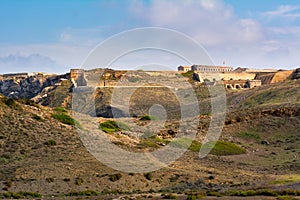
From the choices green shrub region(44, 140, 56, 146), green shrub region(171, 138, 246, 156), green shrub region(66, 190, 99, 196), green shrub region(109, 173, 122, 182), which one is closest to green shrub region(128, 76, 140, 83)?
green shrub region(171, 138, 246, 156)

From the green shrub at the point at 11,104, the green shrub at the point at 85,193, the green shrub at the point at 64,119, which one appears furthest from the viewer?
the green shrub at the point at 64,119

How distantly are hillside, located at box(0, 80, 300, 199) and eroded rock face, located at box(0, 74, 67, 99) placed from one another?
7566 centimetres

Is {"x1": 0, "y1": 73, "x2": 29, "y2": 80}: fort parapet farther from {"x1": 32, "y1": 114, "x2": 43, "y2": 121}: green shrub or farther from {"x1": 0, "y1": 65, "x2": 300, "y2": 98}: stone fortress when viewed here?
{"x1": 32, "y1": 114, "x2": 43, "y2": 121}: green shrub

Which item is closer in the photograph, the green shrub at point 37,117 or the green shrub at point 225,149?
the green shrub at point 37,117

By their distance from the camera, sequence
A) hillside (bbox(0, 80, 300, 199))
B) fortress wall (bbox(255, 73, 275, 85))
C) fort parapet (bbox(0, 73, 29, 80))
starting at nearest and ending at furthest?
hillside (bbox(0, 80, 300, 199)) < fortress wall (bbox(255, 73, 275, 85)) < fort parapet (bbox(0, 73, 29, 80))

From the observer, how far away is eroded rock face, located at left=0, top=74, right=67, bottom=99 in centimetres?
13150

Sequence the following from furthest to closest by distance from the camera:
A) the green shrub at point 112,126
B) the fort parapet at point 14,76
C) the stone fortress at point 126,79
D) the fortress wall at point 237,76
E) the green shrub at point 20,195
→ the fort parapet at point 14,76 → the fortress wall at point 237,76 → the stone fortress at point 126,79 → the green shrub at point 112,126 → the green shrub at point 20,195

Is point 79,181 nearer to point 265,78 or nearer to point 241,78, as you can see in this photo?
point 265,78

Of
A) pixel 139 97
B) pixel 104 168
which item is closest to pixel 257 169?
pixel 104 168

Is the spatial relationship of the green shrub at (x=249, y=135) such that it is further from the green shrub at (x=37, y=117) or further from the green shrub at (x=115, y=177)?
the green shrub at (x=115, y=177)

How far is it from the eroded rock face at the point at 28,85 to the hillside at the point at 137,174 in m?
75.7

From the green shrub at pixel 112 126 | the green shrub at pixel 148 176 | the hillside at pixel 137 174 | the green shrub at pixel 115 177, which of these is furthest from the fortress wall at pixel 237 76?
the green shrub at pixel 115 177

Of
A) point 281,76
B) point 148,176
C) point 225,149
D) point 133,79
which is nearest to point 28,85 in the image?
point 133,79

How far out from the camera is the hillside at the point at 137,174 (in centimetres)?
3138
